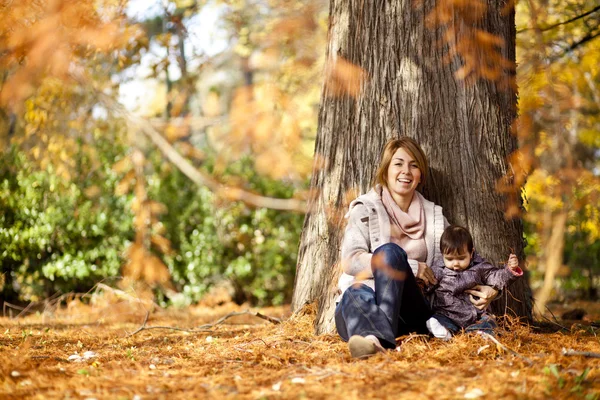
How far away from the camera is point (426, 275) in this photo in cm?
378

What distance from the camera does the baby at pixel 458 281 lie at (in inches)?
146

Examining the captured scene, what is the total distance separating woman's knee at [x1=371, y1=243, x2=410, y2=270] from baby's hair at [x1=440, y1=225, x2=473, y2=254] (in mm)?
306

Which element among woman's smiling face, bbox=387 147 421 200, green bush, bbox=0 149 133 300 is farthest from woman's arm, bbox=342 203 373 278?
green bush, bbox=0 149 133 300

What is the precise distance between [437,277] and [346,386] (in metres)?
1.23

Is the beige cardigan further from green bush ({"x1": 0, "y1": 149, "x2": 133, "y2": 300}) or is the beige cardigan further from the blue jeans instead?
green bush ({"x1": 0, "y1": 149, "x2": 133, "y2": 300})

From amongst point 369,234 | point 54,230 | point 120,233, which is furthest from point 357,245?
point 54,230

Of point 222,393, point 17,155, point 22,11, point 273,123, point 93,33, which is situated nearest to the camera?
point 222,393

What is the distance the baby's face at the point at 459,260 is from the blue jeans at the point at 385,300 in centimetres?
27

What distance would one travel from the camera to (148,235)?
712cm

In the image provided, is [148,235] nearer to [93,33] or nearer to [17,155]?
[17,155]

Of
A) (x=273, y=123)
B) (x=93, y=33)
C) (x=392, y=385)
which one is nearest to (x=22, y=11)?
(x=93, y=33)

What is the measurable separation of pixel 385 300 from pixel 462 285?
52 cm

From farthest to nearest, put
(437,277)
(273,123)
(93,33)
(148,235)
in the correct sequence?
1. (273,123)
2. (148,235)
3. (93,33)
4. (437,277)

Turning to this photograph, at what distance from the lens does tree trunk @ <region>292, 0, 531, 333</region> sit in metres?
4.14
